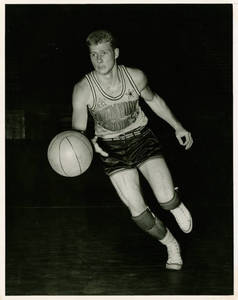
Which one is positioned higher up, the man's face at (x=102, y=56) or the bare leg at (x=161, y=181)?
the man's face at (x=102, y=56)

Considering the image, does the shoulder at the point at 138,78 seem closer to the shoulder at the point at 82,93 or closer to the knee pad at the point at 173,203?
the shoulder at the point at 82,93

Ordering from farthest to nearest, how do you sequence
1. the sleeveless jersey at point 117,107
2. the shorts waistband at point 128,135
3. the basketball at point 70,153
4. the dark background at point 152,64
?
the dark background at point 152,64 → the shorts waistband at point 128,135 → the sleeveless jersey at point 117,107 → the basketball at point 70,153

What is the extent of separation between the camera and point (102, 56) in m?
3.56

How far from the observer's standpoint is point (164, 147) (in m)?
5.66

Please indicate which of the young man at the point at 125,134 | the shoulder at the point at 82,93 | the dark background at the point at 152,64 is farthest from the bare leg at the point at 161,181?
the dark background at the point at 152,64

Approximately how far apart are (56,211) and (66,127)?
107 centimetres

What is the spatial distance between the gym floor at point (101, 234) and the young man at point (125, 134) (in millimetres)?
343

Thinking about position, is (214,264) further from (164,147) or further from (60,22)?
(60,22)

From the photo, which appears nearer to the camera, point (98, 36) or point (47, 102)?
point (98, 36)

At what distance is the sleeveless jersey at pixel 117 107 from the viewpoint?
367cm

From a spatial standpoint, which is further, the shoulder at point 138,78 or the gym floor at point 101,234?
the shoulder at point 138,78

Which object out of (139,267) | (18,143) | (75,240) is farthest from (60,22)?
(139,267)

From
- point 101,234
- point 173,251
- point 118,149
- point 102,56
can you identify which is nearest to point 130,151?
point 118,149

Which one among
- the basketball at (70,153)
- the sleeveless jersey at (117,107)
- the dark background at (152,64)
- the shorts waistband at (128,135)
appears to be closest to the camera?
the basketball at (70,153)
